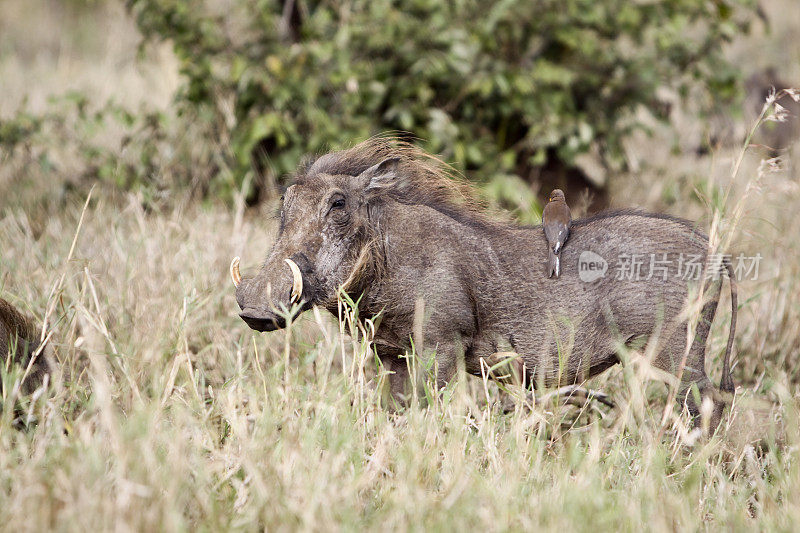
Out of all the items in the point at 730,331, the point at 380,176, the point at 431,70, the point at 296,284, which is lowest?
the point at 730,331

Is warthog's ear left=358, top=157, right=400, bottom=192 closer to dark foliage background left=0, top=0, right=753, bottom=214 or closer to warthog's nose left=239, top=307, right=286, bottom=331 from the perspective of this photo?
warthog's nose left=239, top=307, right=286, bottom=331

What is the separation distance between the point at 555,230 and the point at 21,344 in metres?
2.03

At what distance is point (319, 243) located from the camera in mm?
3074

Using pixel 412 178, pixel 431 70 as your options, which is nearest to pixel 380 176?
pixel 412 178

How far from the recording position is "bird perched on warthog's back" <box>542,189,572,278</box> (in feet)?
10.3

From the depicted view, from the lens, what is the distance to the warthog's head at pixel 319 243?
2.88 metres

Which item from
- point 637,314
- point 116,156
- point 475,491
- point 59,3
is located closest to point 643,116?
point 116,156

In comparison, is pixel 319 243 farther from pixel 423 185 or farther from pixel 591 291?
pixel 591 291

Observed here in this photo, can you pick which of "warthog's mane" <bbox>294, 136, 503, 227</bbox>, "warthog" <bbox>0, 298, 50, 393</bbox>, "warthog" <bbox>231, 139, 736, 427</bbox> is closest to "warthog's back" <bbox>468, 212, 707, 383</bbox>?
"warthog" <bbox>231, 139, 736, 427</bbox>

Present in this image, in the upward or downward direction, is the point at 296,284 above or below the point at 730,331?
above

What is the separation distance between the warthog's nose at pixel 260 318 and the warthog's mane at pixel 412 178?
0.61 m

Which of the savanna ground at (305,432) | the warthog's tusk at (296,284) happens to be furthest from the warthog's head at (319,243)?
the savanna ground at (305,432)

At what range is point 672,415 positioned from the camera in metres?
3.06

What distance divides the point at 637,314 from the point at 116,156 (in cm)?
397
